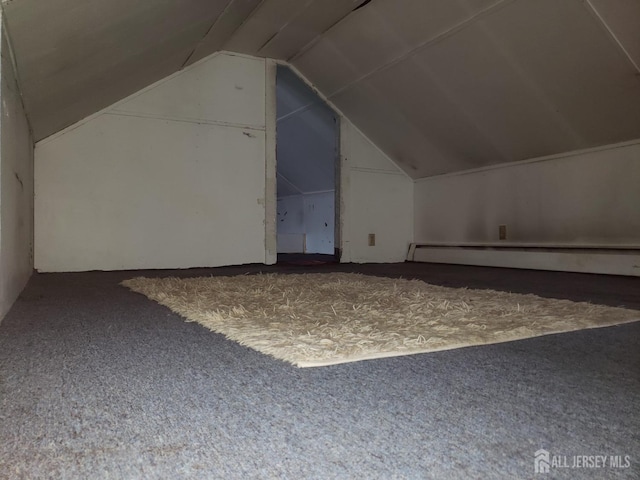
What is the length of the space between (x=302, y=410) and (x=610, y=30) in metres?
3.13

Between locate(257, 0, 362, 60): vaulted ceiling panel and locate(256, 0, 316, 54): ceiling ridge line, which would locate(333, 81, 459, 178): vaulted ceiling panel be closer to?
locate(257, 0, 362, 60): vaulted ceiling panel

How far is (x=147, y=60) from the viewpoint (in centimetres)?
329

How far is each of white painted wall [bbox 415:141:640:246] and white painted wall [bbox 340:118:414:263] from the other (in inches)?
10.6

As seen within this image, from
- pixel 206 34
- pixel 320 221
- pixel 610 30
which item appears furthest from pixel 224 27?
pixel 320 221

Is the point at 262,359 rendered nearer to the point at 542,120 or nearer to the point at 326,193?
the point at 542,120

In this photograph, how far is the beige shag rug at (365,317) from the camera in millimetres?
Answer: 1245

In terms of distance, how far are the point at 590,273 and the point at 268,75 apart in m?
3.53

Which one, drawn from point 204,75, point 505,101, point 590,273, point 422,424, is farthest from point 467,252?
point 422,424

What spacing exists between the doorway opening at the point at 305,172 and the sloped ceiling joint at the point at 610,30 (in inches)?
111

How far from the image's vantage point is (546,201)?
4137 mm

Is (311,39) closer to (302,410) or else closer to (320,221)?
(320,221)

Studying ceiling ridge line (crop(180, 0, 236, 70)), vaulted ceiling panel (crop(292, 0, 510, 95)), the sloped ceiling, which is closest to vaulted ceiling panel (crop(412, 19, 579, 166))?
the sloped ceiling

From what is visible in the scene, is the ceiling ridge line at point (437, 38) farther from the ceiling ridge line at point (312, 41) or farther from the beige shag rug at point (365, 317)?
the beige shag rug at point (365, 317)

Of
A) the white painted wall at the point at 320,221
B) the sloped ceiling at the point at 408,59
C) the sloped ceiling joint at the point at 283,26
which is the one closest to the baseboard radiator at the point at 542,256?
the sloped ceiling at the point at 408,59
